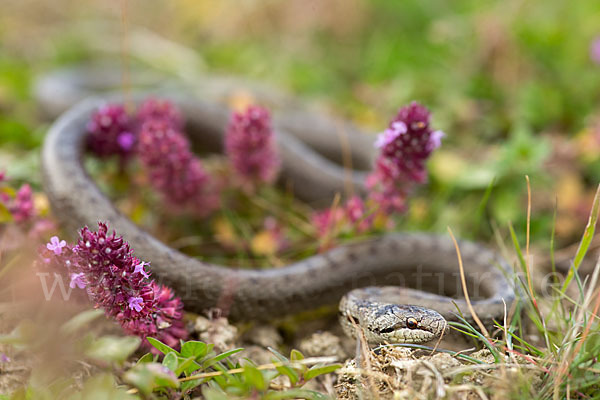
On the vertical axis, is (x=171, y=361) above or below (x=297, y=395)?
above

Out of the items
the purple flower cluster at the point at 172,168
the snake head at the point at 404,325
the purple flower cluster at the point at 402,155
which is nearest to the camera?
the snake head at the point at 404,325

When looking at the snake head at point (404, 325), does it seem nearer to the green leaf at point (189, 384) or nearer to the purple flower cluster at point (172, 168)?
the green leaf at point (189, 384)

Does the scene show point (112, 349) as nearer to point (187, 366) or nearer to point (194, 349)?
point (187, 366)

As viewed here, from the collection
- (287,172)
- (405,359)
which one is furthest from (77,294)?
(287,172)

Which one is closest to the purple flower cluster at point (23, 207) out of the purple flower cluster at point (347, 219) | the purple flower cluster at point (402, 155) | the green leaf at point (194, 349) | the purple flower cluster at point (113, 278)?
the purple flower cluster at point (113, 278)

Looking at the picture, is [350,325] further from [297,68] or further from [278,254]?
[297,68]

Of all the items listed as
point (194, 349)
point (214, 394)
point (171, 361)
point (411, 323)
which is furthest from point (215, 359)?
point (411, 323)
